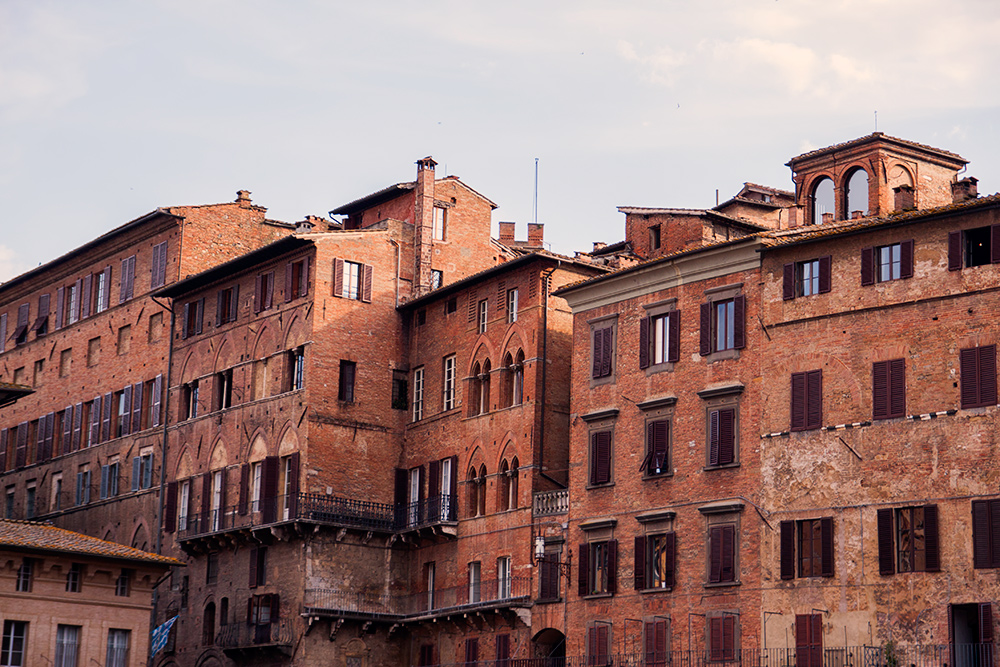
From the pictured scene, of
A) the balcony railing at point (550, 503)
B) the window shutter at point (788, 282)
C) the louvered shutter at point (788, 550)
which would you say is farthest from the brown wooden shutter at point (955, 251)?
the balcony railing at point (550, 503)

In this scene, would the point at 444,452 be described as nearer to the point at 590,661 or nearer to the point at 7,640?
the point at 590,661

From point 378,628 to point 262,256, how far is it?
1375cm

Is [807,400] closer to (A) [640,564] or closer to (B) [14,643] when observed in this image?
(A) [640,564]

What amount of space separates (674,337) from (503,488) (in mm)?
8553

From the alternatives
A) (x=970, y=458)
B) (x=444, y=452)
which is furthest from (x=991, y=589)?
(x=444, y=452)

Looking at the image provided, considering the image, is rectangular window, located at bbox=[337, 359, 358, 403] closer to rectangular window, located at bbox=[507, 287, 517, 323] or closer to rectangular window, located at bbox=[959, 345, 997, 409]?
rectangular window, located at bbox=[507, 287, 517, 323]

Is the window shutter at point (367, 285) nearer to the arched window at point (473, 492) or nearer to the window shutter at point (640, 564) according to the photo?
the arched window at point (473, 492)

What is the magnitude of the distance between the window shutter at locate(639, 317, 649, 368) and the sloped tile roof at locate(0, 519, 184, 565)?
48.6 ft

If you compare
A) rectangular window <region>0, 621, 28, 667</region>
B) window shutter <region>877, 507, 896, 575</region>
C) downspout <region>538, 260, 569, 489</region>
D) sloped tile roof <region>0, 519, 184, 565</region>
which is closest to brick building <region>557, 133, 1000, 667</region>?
window shutter <region>877, 507, 896, 575</region>

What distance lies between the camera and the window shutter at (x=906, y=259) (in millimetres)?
40656

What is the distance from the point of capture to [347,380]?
2226 inches

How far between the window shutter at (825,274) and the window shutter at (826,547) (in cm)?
588

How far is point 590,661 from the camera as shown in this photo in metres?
46.5

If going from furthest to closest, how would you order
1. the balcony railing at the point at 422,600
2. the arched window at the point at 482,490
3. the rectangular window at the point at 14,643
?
the arched window at the point at 482,490
the balcony railing at the point at 422,600
the rectangular window at the point at 14,643
